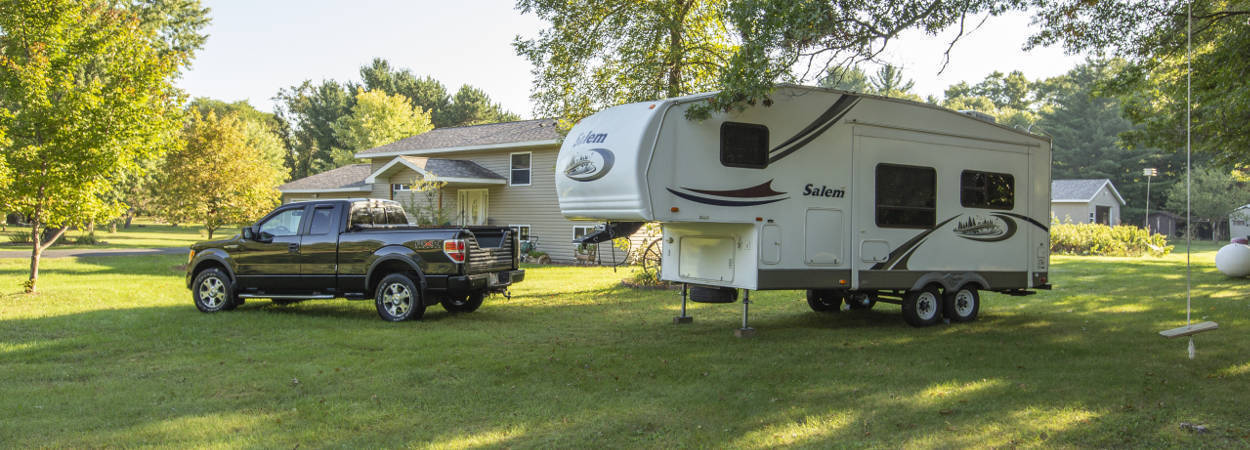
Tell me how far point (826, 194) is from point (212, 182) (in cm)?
1792

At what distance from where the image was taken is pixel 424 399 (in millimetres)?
6137

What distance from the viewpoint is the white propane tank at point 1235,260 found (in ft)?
55.0

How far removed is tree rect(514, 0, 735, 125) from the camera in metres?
14.4

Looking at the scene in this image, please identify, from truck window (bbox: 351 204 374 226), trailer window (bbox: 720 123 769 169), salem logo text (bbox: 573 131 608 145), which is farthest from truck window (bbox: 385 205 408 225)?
trailer window (bbox: 720 123 769 169)

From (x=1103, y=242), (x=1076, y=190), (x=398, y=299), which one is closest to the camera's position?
(x=398, y=299)

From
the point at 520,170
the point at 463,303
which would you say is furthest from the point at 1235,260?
the point at 520,170

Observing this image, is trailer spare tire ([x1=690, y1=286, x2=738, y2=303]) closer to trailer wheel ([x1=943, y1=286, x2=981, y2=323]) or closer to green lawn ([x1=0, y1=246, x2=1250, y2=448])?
green lawn ([x1=0, y1=246, x2=1250, y2=448])

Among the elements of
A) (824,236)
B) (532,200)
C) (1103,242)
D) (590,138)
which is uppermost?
(590,138)

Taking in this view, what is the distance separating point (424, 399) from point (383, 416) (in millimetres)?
514

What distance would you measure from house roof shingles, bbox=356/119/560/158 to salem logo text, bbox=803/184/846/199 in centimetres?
1481

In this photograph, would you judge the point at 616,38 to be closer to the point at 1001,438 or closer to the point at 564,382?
the point at 564,382

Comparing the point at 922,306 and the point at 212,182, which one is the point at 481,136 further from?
the point at 922,306

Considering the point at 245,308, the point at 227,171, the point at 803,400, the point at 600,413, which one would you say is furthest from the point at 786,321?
the point at 227,171

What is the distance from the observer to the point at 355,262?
10.7m
